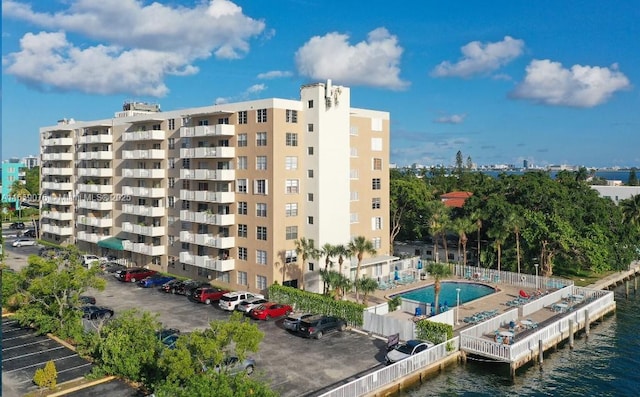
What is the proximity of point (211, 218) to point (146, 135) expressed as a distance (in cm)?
1702

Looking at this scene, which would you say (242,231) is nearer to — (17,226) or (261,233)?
(261,233)

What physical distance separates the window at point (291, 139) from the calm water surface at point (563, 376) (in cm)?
2808

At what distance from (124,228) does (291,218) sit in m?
27.4

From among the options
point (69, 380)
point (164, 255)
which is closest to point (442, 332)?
point (69, 380)

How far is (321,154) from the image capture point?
56.0 m

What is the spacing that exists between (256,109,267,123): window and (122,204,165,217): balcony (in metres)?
20.5

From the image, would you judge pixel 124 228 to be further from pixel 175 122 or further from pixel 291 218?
pixel 291 218

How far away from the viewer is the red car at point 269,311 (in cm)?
4759

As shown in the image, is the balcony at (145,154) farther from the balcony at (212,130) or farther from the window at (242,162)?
the window at (242,162)

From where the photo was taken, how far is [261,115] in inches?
2183

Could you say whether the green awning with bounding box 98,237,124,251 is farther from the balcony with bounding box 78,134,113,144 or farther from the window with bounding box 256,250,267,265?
the window with bounding box 256,250,267,265

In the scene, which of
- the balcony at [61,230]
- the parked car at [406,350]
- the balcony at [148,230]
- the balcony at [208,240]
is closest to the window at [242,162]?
the balcony at [208,240]

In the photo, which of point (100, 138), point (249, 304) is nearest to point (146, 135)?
point (100, 138)

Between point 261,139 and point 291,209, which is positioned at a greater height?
point 261,139
